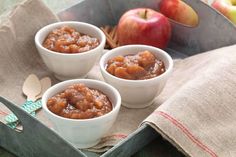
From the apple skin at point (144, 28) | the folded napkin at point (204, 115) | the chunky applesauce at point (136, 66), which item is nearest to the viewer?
the folded napkin at point (204, 115)

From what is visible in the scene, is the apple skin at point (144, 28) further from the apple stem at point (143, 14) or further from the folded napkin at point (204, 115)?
the folded napkin at point (204, 115)

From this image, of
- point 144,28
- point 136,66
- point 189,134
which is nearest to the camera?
point 189,134

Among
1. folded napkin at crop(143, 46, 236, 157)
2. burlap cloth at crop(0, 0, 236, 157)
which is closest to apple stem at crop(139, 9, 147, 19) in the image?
burlap cloth at crop(0, 0, 236, 157)

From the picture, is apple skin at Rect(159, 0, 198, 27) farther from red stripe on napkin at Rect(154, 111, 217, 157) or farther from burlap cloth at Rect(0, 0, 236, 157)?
red stripe on napkin at Rect(154, 111, 217, 157)

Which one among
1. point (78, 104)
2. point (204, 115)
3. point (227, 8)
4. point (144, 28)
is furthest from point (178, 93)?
point (227, 8)

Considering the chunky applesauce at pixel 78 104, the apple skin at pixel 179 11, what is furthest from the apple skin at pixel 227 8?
the chunky applesauce at pixel 78 104

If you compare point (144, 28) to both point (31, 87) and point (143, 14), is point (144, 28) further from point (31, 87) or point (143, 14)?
point (31, 87)
